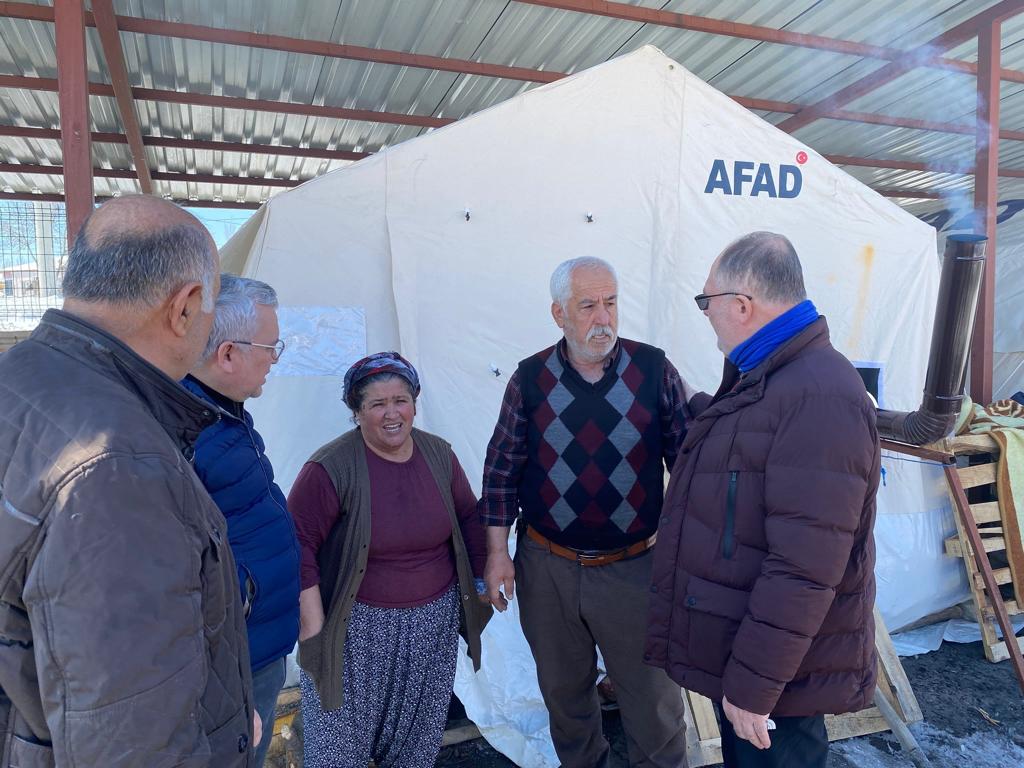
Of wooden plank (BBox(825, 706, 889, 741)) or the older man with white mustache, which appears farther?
wooden plank (BBox(825, 706, 889, 741))

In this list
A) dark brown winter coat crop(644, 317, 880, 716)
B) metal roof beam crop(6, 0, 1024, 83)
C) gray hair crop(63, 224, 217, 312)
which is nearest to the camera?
gray hair crop(63, 224, 217, 312)

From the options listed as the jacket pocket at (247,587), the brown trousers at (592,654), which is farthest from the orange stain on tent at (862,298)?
the jacket pocket at (247,587)

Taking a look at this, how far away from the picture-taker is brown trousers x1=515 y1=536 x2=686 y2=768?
6.55 feet

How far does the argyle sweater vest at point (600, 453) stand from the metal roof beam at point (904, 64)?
334 cm

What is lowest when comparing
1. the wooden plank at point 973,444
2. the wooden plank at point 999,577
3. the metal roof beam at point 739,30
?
the wooden plank at point 999,577

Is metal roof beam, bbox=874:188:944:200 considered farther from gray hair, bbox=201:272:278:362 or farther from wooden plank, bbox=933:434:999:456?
gray hair, bbox=201:272:278:362

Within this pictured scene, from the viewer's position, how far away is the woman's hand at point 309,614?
1.80 meters

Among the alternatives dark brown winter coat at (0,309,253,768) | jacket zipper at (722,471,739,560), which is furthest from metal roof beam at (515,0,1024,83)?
dark brown winter coat at (0,309,253,768)

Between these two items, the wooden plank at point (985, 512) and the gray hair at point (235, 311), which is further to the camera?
the wooden plank at point (985, 512)

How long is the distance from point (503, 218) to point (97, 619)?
97.6 inches

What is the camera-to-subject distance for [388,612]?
192 cm

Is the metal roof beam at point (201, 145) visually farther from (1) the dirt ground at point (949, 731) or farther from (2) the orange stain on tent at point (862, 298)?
(1) the dirt ground at point (949, 731)

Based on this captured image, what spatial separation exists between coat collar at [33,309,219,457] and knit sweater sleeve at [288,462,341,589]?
965mm

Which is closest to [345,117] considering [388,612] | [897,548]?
[388,612]
